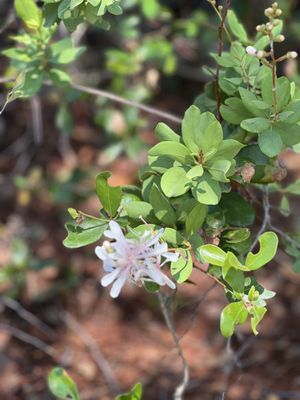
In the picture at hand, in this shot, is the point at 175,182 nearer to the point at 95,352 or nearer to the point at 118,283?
the point at 118,283

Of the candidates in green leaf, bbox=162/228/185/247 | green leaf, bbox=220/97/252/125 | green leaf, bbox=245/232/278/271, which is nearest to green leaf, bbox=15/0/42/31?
green leaf, bbox=220/97/252/125

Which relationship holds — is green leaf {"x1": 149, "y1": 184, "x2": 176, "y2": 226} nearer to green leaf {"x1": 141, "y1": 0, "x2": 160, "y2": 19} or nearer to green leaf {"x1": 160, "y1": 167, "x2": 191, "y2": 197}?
green leaf {"x1": 160, "y1": 167, "x2": 191, "y2": 197}

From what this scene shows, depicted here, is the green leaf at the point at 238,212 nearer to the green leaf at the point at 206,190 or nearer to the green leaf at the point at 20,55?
the green leaf at the point at 206,190

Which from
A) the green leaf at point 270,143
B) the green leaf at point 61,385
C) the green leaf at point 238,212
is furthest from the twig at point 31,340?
the green leaf at point 270,143

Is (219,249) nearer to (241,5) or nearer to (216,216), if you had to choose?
(216,216)

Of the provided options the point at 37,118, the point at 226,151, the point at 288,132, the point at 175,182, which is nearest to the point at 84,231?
the point at 175,182
